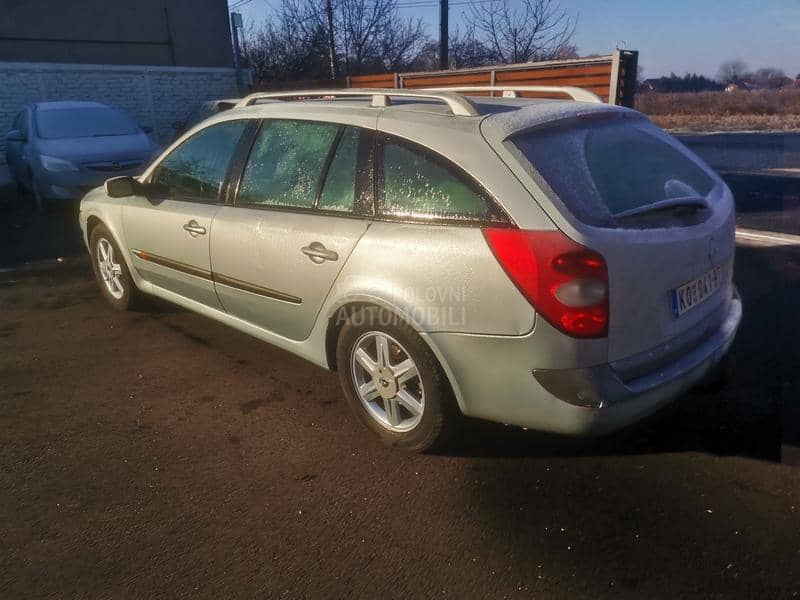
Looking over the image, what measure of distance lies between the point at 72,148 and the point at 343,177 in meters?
7.55

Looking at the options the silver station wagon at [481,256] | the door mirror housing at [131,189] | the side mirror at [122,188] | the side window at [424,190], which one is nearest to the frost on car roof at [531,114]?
the silver station wagon at [481,256]

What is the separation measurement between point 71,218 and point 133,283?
526 cm

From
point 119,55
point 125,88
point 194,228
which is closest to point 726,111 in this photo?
point 119,55

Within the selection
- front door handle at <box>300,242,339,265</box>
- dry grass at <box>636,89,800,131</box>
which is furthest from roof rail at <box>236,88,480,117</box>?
dry grass at <box>636,89,800,131</box>

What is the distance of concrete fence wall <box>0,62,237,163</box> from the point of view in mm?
14133

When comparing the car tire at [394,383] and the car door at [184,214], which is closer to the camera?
the car tire at [394,383]

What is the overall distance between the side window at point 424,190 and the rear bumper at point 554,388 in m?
0.52

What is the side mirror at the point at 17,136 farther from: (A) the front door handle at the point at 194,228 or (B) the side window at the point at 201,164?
(A) the front door handle at the point at 194,228

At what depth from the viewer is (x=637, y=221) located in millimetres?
2508

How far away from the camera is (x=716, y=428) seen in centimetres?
308

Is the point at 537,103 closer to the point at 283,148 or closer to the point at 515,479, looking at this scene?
the point at 283,148

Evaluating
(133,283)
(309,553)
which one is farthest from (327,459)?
(133,283)

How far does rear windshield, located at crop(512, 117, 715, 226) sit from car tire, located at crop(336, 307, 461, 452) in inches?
34.3

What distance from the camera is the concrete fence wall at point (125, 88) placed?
556 inches
